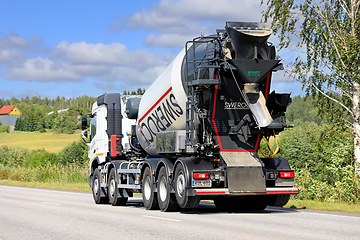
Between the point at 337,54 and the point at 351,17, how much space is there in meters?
1.69

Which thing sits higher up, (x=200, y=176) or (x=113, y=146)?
(x=113, y=146)

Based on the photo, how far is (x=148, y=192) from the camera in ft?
48.5

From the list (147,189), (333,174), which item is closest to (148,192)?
(147,189)

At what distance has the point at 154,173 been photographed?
1415cm

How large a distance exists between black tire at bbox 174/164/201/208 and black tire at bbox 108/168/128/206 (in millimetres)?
5065

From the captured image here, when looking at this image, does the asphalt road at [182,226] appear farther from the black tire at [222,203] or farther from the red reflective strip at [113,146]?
the red reflective strip at [113,146]

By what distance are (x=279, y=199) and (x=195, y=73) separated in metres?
4.00

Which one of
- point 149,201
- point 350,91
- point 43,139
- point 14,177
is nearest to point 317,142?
point 350,91

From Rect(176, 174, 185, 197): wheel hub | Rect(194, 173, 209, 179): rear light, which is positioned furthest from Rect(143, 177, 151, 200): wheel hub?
Rect(194, 173, 209, 179): rear light

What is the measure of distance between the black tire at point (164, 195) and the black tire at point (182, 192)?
42 cm

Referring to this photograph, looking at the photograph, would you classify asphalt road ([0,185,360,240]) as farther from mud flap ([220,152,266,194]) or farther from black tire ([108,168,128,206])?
black tire ([108,168,128,206])

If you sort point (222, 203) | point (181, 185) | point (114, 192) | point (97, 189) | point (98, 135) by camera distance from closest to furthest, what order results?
point (181, 185), point (222, 203), point (114, 192), point (97, 189), point (98, 135)

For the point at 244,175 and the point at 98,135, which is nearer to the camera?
the point at 244,175

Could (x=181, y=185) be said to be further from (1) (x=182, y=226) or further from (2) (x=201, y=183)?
(1) (x=182, y=226)
